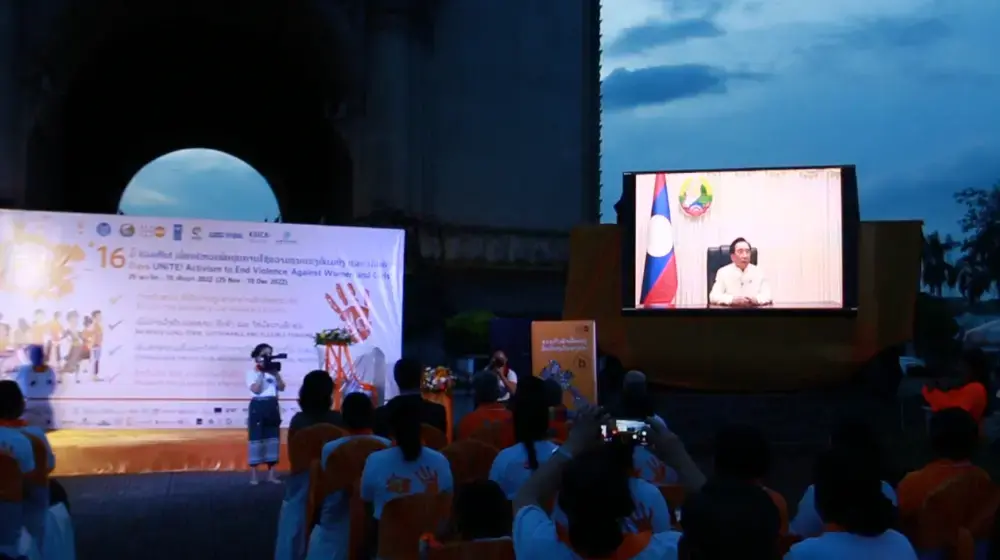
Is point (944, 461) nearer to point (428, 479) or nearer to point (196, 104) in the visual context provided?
point (428, 479)

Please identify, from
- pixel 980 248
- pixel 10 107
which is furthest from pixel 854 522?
pixel 980 248

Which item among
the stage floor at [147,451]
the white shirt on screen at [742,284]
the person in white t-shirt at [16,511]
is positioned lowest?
the stage floor at [147,451]

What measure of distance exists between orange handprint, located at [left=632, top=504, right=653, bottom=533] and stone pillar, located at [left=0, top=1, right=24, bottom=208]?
16199 mm

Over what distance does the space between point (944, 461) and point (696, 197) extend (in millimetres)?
9841

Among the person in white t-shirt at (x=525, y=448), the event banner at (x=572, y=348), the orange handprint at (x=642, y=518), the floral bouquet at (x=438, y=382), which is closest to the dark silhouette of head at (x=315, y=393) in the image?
the person in white t-shirt at (x=525, y=448)

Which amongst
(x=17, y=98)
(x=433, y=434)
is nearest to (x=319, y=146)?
(x=17, y=98)

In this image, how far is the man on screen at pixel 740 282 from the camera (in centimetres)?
1334

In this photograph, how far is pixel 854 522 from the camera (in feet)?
8.92

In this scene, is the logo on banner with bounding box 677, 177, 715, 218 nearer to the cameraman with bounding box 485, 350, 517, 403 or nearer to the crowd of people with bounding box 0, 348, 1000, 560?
the cameraman with bounding box 485, 350, 517, 403

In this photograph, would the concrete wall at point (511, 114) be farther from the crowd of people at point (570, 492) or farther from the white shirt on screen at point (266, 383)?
the crowd of people at point (570, 492)

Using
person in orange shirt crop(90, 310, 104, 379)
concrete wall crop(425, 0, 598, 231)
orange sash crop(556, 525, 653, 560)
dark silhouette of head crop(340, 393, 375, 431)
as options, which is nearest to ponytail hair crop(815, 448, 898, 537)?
orange sash crop(556, 525, 653, 560)

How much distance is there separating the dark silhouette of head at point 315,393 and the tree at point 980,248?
35.0 metres

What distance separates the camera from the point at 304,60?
67.7ft

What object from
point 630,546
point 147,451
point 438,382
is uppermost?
point 630,546
